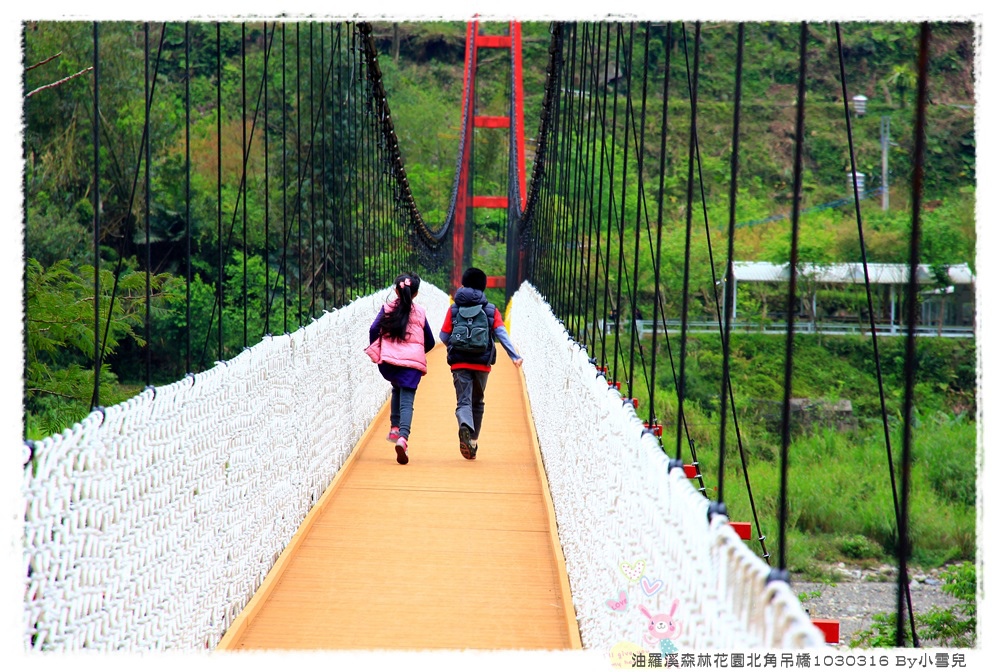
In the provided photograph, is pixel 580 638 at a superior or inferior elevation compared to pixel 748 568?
inferior

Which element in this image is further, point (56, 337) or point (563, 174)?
point (563, 174)

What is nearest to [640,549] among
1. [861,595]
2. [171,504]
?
[171,504]

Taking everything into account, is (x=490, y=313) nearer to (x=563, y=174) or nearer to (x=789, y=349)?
(x=789, y=349)

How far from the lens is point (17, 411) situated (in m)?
2.27

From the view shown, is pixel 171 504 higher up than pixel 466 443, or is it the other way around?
pixel 171 504

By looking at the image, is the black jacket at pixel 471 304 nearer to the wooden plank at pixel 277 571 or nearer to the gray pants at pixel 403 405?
the gray pants at pixel 403 405

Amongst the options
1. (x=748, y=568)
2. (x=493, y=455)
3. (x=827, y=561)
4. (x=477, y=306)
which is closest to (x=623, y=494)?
(x=748, y=568)

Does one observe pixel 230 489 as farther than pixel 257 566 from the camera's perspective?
No

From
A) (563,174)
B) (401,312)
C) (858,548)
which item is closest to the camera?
(401,312)

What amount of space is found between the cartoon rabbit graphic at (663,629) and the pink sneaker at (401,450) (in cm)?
335

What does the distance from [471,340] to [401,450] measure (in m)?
0.63

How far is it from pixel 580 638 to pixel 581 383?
94 centimetres

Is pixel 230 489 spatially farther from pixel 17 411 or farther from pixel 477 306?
pixel 477 306

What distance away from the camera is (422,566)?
3721mm
